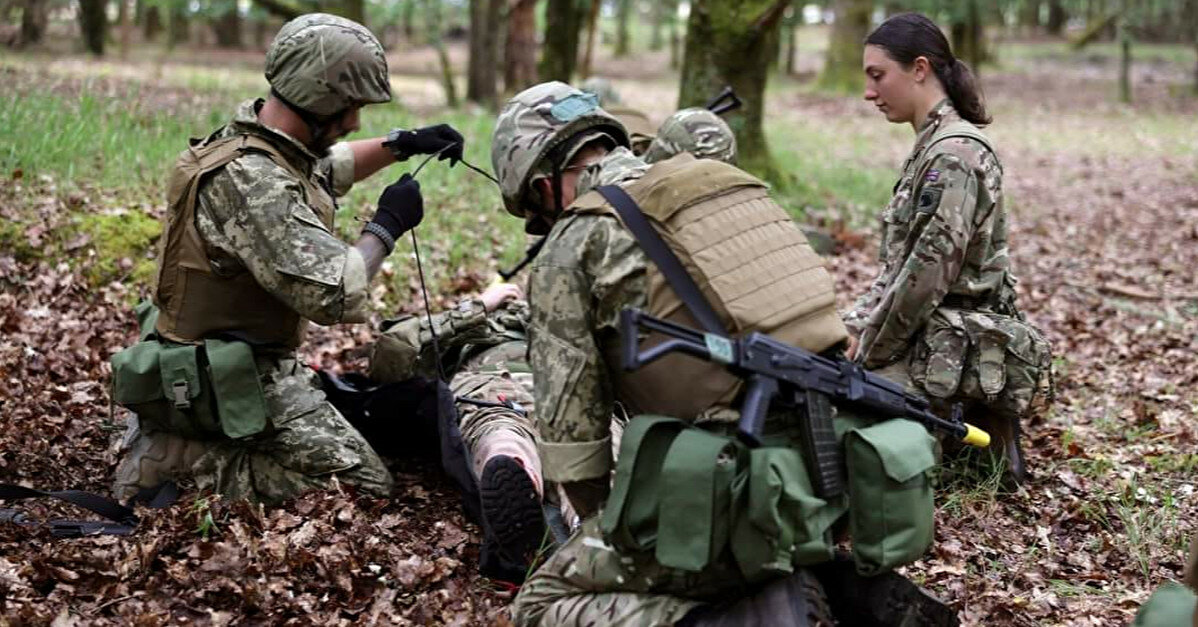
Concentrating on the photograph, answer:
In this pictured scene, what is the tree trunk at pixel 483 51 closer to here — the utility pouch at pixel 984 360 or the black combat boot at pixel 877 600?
the utility pouch at pixel 984 360

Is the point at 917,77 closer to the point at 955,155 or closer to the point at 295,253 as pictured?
the point at 955,155

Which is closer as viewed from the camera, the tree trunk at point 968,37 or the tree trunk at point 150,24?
the tree trunk at point 968,37

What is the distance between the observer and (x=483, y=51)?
15.7 m

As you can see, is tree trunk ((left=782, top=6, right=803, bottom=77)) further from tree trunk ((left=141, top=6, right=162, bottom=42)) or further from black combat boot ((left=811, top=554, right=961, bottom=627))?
black combat boot ((left=811, top=554, right=961, bottom=627))

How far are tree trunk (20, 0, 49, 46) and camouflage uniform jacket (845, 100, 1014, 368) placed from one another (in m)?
18.2

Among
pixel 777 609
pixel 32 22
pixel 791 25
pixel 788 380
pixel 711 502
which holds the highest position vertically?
pixel 791 25

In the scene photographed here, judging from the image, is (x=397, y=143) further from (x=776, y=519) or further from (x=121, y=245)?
(x=121, y=245)

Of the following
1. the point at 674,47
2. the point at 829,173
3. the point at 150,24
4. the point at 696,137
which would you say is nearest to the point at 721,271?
the point at 696,137

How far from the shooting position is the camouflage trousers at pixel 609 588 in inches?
127

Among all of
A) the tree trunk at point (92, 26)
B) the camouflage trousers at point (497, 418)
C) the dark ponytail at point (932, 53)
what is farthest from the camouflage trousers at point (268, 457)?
the tree trunk at point (92, 26)

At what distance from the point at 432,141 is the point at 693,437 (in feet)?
7.39

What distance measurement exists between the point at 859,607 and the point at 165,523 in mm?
2628

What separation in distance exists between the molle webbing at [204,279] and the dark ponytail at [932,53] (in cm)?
255

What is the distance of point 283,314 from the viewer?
4.66 m
